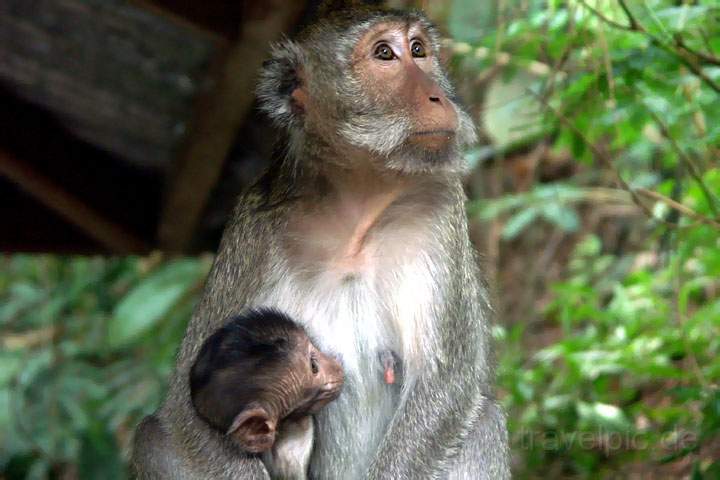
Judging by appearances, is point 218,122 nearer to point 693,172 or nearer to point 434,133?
point 434,133

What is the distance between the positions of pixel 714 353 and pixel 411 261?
9.35 feet

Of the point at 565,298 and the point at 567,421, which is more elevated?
the point at 565,298

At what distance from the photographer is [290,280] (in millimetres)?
4664

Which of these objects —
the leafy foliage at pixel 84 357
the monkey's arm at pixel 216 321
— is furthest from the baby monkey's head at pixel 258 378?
the leafy foliage at pixel 84 357

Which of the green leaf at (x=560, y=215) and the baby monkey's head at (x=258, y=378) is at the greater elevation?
the green leaf at (x=560, y=215)

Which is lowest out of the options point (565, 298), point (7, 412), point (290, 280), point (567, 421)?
point (7, 412)

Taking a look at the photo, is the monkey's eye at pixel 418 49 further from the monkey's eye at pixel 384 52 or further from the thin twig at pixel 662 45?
the thin twig at pixel 662 45

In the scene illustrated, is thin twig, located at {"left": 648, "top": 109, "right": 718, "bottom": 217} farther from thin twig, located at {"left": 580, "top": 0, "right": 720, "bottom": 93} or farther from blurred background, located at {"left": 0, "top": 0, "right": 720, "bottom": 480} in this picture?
thin twig, located at {"left": 580, "top": 0, "right": 720, "bottom": 93}

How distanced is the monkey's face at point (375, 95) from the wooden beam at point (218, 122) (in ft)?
2.54

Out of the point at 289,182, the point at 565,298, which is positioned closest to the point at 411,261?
the point at 289,182

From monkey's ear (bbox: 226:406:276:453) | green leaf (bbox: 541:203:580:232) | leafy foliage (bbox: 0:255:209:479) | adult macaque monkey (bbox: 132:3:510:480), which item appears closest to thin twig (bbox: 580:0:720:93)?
adult macaque monkey (bbox: 132:3:510:480)

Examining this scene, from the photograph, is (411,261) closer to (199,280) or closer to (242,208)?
(242,208)

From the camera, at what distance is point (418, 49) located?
14.9 feet

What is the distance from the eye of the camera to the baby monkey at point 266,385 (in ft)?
13.6
